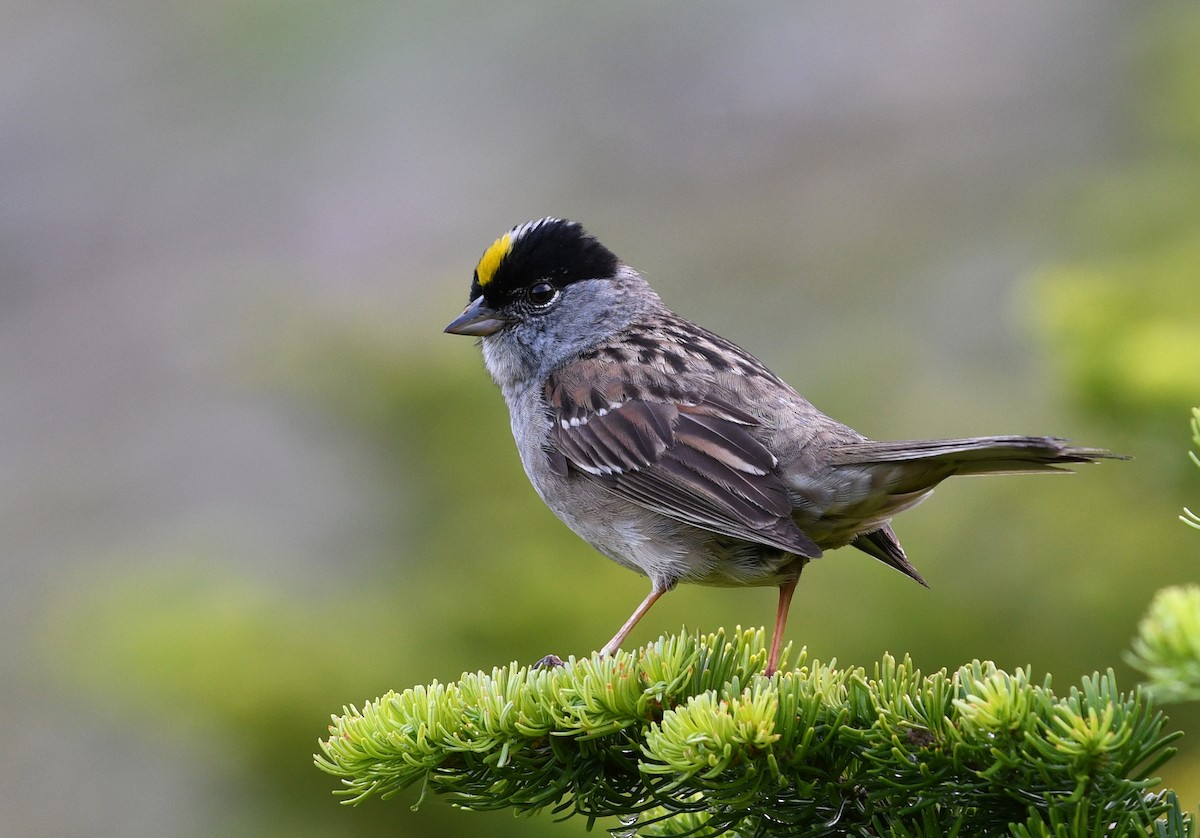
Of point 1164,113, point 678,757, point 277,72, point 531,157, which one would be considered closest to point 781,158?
point 531,157

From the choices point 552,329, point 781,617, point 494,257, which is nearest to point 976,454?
point 781,617

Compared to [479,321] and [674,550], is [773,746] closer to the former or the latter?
[674,550]

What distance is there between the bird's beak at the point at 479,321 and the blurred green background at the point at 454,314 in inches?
47.1

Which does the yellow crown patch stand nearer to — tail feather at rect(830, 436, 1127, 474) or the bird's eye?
the bird's eye

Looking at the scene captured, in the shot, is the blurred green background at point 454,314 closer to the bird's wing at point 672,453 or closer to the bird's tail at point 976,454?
the bird's tail at point 976,454

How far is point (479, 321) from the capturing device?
4570 millimetres

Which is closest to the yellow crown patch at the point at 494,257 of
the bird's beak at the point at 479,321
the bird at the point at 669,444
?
the bird at the point at 669,444

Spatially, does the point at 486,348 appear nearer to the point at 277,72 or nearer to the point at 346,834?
the point at 346,834

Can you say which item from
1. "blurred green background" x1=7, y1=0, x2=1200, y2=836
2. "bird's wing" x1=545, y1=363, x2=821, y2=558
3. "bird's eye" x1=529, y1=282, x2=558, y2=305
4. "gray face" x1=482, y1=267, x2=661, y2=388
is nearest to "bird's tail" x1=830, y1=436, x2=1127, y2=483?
"bird's wing" x1=545, y1=363, x2=821, y2=558

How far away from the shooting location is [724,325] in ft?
46.6

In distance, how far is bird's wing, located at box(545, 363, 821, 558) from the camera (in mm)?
3449

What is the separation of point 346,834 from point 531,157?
15003mm

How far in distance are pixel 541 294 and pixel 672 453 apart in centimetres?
106

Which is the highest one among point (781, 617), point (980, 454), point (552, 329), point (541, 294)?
point (541, 294)
